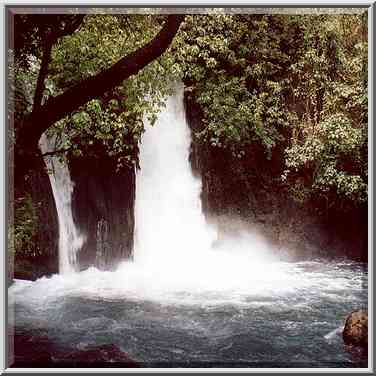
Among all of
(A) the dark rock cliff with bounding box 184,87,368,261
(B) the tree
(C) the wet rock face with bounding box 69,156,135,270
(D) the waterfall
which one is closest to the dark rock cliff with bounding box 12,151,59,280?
(C) the wet rock face with bounding box 69,156,135,270

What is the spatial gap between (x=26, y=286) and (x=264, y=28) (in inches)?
129

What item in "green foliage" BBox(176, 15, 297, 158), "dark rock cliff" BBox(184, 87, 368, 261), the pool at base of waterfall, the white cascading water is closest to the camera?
the pool at base of waterfall

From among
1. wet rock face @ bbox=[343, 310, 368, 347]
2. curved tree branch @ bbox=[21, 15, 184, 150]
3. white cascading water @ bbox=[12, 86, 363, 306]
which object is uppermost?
curved tree branch @ bbox=[21, 15, 184, 150]

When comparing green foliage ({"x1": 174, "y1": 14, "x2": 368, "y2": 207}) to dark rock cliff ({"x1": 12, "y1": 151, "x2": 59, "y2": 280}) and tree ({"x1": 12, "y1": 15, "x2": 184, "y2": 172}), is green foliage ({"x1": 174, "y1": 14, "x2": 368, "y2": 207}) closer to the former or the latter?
tree ({"x1": 12, "y1": 15, "x2": 184, "y2": 172})

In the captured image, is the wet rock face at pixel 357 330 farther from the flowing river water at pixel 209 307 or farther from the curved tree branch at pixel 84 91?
the curved tree branch at pixel 84 91

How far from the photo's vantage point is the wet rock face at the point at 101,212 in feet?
18.2

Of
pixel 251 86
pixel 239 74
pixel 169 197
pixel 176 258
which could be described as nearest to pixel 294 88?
pixel 251 86

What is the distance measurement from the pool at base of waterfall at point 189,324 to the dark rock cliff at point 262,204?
53 centimetres

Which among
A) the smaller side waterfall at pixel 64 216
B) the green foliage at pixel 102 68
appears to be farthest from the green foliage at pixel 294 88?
the smaller side waterfall at pixel 64 216

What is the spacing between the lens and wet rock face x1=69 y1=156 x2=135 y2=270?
5562 mm

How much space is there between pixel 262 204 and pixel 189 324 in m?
1.67

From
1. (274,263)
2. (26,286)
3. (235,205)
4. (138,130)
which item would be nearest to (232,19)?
(138,130)

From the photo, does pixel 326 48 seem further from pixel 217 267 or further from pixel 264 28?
pixel 217 267

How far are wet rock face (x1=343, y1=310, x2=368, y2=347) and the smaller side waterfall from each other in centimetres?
262
